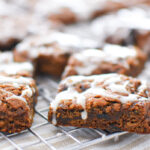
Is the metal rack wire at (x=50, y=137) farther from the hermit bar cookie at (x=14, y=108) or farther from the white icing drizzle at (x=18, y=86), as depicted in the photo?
the white icing drizzle at (x=18, y=86)

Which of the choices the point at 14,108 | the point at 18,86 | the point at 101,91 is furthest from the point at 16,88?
the point at 101,91

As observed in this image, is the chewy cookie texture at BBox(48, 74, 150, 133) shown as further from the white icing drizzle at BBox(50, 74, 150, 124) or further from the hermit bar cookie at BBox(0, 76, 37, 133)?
the hermit bar cookie at BBox(0, 76, 37, 133)

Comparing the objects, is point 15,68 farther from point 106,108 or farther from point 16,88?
point 106,108

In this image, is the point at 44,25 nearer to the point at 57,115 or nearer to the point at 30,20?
the point at 30,20

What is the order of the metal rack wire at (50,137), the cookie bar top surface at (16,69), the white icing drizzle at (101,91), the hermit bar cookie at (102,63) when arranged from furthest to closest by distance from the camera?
the hermit bar cookie at (102,63) < the cookie bar top surface at (16,69) < the white icing drizzle at (101,91) < the metal rack wire at (50,137)

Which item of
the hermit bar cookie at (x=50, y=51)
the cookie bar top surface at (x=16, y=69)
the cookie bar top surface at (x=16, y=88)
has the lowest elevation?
the cookie bar top surface at (x=16, y=88)

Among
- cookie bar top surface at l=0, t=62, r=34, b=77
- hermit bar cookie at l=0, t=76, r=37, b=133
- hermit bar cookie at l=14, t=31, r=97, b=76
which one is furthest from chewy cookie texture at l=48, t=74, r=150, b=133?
hermit bar cookie at l=14, t=31, r=97, b=76

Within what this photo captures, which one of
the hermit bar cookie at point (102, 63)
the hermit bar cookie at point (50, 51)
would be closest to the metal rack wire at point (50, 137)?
the hermit bar cookie at point (102, 63)

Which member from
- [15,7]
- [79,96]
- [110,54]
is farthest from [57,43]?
[15,7]
